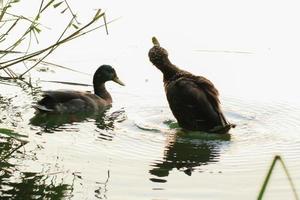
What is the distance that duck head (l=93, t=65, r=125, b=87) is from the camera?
11.3 m

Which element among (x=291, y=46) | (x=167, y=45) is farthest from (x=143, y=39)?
(x=291, y=46)

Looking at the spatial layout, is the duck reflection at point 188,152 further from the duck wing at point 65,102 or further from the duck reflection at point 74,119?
the duck wing at point 65,102

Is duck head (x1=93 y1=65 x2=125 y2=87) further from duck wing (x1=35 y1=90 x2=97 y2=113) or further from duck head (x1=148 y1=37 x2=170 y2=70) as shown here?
duck head (x1=148 y1=37 x2=170 y2=70)

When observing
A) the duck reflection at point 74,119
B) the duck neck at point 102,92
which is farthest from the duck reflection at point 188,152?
the duck neck at point 102,92

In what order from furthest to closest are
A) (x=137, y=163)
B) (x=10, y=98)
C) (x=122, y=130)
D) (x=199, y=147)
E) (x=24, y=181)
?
(x=10, y=98), (x=122, y=130), (x=199, y=147), (x=137, y=163), (x=24, y=181)

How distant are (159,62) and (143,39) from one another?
14.5 ft

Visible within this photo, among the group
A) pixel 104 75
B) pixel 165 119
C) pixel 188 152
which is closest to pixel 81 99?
pixel 104 75

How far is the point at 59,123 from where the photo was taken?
9.62 metres

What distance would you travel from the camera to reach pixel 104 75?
11266 mm

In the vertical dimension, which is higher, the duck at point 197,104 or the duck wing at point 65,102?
the duck wing at point 65,102

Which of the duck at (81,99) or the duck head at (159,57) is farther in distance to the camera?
the duck at (81,99)

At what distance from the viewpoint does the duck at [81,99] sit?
1012 cm

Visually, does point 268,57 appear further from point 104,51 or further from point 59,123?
point 59,123

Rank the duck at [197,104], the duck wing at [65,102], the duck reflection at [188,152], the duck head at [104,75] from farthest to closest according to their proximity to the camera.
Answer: the duck head at [104,75], the duck wing at [65,102], the duck at [197,104], the duck reflection at [188,152]
